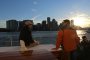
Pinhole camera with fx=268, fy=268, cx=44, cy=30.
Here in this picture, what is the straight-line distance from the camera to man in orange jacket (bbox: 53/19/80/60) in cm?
713

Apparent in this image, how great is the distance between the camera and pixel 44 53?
5.44m

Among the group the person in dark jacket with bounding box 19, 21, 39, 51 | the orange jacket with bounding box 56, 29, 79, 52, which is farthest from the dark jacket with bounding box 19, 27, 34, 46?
the orange jacket with bounding box 56, 29, 79, 52

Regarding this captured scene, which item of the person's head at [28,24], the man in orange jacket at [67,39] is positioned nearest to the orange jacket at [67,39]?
the man in orange jacket at [67,39]

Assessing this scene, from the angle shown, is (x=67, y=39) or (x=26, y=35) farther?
(x=26, y=35)

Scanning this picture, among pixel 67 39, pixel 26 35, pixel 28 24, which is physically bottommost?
pixel 67 39

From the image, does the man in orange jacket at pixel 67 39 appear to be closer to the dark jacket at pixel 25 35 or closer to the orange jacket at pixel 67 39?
the orange jacket at pixel 67 39

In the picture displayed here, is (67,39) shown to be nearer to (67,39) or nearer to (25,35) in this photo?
(67,39)

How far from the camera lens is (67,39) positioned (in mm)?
7203

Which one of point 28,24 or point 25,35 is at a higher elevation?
point 28,24

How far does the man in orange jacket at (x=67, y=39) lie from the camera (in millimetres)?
7133

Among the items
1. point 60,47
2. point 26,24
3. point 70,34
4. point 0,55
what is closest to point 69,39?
point 70,34

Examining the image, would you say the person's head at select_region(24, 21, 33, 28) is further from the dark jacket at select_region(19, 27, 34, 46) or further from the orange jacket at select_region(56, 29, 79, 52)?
the orange jacket at select_region(56, 29, 79, 52)

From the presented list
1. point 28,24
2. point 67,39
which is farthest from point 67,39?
point 28,24

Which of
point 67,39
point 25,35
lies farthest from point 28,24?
point 67,39
